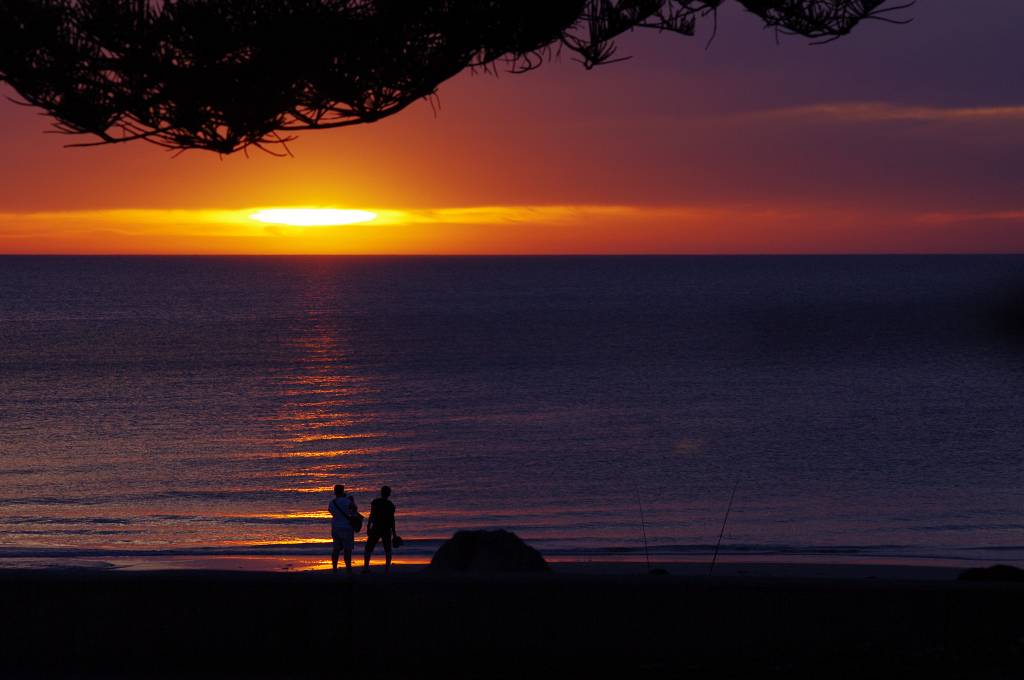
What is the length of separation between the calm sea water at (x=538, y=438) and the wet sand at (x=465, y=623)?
162cm

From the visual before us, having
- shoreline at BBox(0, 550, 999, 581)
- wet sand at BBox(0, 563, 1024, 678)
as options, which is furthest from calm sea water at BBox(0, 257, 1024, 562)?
wet sand at BBox(0, 563, 1024, 678)

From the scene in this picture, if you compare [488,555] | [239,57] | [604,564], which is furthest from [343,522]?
[239,57]

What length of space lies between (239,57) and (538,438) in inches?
1196

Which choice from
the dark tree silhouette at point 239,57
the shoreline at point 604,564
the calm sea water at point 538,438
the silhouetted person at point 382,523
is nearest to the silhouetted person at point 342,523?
the silhouetted person at point 382,523

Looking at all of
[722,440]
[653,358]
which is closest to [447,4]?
[722,440]

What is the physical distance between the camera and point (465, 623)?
20.5ft

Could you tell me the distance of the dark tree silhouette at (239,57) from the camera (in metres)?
7.28

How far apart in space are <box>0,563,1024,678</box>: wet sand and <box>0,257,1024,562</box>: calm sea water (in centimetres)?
162

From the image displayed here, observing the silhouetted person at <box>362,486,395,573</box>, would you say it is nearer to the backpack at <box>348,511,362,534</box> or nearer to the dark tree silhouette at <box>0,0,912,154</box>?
the backpack at <box>348,511,362,534</box>

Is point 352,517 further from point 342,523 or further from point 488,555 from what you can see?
point 488,555

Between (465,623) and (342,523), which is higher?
(465,623)

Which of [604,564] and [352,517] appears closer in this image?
[352,517]

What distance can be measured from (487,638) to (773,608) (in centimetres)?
159

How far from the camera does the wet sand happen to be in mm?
6051
